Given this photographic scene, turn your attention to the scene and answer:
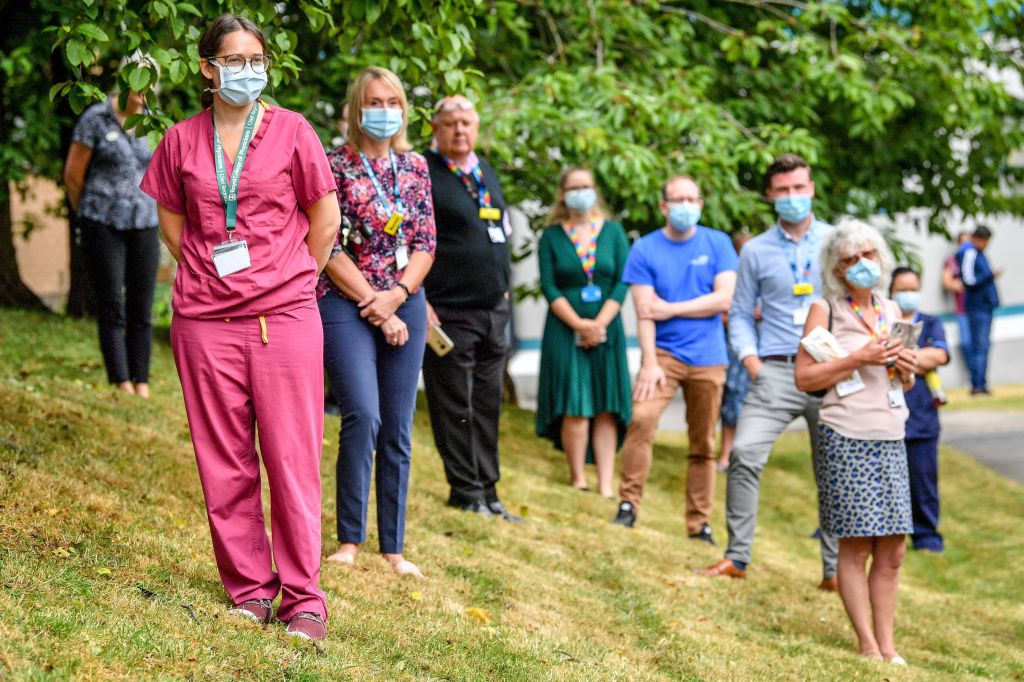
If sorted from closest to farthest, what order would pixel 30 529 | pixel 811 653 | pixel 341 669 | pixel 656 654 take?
pixel 341 669, pixel 30 529, pixel 656 654, pixel 811 653

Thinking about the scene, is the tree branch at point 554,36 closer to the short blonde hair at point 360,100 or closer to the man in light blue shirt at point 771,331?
the man in light blue shirt at point 771,331

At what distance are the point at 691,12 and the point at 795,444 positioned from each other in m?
5.50

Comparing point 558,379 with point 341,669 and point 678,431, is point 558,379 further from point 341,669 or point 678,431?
point 678,431

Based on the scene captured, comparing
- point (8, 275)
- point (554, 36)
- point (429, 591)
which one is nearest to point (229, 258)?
point (429, 591)

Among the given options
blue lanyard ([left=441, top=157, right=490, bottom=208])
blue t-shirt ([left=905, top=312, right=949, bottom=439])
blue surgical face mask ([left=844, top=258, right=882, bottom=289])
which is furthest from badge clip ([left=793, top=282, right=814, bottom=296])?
blue t-shirt ([left=905, top=312, right=949, bottom=439])

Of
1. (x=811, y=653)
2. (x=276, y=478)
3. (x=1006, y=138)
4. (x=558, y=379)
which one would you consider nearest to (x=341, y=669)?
(x=276, y=478)

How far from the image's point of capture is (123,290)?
31.4ft

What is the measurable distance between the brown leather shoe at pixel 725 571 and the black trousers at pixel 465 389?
1.34 metres

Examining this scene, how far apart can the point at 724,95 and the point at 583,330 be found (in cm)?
442

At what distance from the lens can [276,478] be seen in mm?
5035

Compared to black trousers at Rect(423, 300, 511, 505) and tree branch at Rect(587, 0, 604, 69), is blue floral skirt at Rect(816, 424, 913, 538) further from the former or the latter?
tree branch at Rect(587, 0, 604, 69)

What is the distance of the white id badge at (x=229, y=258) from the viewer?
483 centimetres

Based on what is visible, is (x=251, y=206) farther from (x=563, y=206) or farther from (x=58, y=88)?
(x=563, y=206)

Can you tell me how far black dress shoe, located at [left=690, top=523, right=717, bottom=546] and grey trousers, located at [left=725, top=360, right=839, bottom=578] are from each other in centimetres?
113
